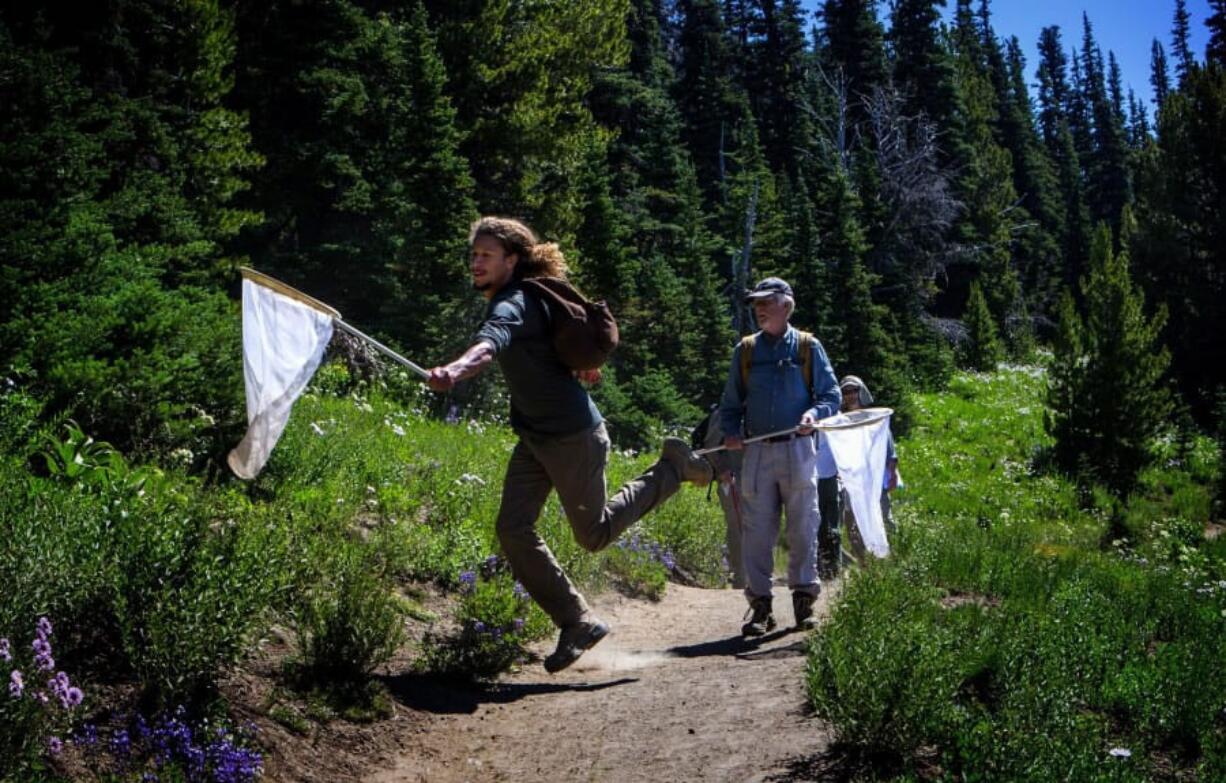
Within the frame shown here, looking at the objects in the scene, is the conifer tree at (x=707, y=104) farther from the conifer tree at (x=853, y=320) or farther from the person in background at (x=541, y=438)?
the person in background at (x=541, y=438)

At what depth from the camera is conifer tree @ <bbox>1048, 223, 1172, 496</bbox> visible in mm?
27000

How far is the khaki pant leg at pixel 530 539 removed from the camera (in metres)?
5.75

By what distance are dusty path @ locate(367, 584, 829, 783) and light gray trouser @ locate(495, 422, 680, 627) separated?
0.59m

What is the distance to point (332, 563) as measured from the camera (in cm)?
575

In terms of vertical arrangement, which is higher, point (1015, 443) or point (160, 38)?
point (160, 38)

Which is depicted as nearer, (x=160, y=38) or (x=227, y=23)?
(x=160, y=38)

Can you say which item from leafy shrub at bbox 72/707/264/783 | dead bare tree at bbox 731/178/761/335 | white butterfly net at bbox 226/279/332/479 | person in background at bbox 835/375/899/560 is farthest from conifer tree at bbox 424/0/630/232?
leafy shrub at bbox 72/707/264/783

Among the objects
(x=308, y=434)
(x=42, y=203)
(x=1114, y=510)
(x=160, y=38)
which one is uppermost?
(x=160, y=38)

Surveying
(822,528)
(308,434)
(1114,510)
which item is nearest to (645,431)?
(1114,510)

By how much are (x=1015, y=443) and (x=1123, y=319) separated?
10.5 meters

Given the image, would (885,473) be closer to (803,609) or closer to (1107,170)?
(803,609)

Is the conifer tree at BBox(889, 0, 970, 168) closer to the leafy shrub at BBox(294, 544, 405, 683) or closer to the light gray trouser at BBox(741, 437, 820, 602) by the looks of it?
the light gray trouser at BBox(741, 437, 820, 602)

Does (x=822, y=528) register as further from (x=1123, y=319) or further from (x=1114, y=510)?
(x=1123, y=319)

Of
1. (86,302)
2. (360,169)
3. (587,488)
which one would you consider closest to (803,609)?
(587,488)
